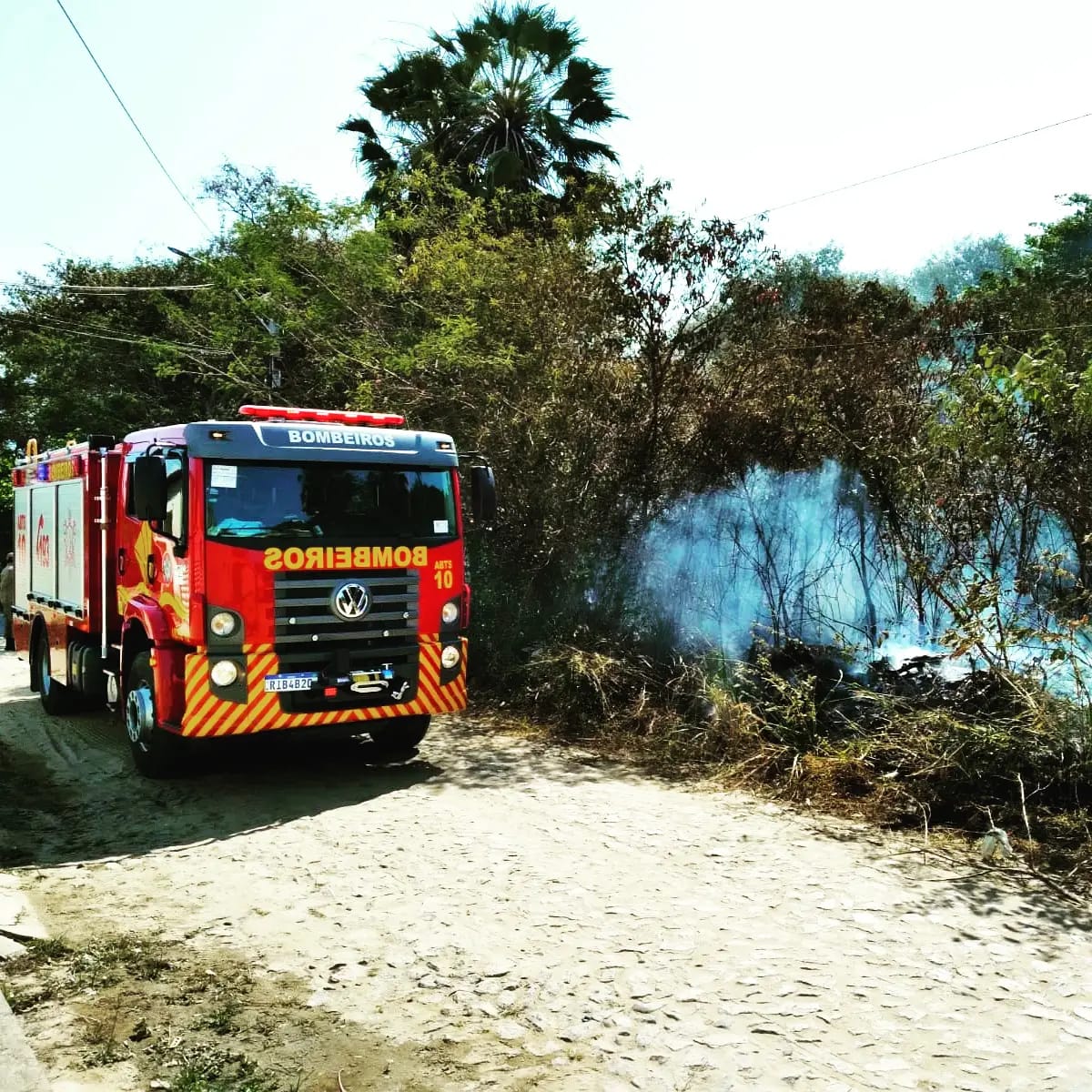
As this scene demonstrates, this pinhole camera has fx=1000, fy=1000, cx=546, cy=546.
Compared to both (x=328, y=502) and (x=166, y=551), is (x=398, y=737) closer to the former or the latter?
(x=328, y=502)

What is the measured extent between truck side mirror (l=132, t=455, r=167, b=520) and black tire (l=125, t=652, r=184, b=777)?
116 centimetres

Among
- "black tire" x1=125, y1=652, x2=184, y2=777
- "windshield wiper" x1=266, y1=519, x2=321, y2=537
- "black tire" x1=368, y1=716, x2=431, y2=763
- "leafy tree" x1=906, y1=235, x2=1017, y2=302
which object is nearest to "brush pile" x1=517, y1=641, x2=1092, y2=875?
"black tire" x1=368, y1=716, x2=431, y2=763

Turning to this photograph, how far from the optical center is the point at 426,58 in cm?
1902

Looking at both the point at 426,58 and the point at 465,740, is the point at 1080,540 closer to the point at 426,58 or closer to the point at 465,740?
the point at 465,740

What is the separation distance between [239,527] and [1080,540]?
636cm

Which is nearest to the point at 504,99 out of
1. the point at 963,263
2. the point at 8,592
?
the point at 8,592

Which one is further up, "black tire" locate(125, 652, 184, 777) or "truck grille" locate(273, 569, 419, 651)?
"truck grille" locate(273, 569, 419, 651)

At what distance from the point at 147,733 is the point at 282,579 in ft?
5.72

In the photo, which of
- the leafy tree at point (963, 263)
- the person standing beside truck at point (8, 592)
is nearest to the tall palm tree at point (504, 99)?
the person standing beside truck at point (8, 592)

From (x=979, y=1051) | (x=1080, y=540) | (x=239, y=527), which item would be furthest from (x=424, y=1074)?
(x=1080, y=540)

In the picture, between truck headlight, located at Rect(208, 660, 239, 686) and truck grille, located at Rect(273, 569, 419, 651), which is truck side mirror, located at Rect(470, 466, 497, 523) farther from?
truck headlight, located at Rect(208, 660, 239, 686)

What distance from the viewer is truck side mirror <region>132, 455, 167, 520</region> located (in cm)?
711

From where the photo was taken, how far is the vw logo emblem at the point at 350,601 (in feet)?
24.0

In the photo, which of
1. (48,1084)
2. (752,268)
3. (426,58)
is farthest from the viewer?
(426,58)
